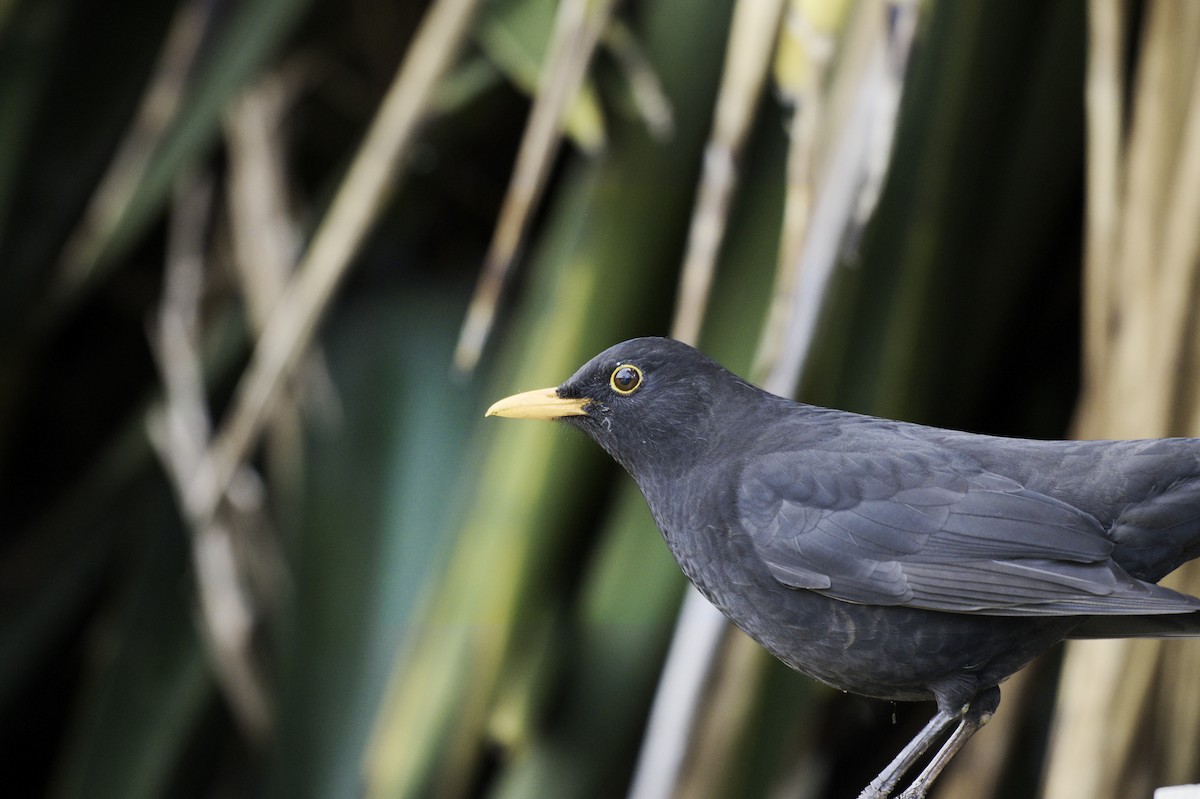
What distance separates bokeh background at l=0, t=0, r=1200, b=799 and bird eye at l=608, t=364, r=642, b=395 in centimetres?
26

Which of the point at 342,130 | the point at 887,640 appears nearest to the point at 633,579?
the point at 887,640

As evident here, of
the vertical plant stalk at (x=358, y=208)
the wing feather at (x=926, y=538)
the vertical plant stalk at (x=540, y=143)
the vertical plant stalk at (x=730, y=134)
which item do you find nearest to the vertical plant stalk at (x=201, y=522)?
the vertical plant stalk at (x=358, y=208)

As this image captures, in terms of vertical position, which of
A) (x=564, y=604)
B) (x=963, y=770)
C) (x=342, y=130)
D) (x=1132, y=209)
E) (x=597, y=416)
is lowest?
(x=963, y=770)

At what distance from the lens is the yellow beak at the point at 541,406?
222 centimetres

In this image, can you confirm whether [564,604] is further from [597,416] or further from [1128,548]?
[1128,548]

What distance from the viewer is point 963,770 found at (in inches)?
115

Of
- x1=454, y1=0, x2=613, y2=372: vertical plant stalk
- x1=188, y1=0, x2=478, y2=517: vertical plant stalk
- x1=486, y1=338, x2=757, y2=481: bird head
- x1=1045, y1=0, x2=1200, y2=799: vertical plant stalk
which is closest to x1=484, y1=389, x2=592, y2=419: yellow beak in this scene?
x1=486, y1=338, x2=757, y2=481: bird head

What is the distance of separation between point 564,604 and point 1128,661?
1288 millimetres

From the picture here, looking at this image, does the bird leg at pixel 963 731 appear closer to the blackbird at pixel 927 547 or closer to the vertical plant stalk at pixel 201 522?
the blackbird at pixel 927 547

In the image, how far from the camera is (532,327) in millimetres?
3156

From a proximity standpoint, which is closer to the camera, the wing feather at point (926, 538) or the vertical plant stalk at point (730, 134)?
the wing feather at point (926, 538)

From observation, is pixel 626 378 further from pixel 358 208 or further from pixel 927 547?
pixel 358 208

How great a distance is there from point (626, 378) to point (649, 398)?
0.06 m

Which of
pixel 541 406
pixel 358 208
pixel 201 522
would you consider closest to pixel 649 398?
pixel 541 406
